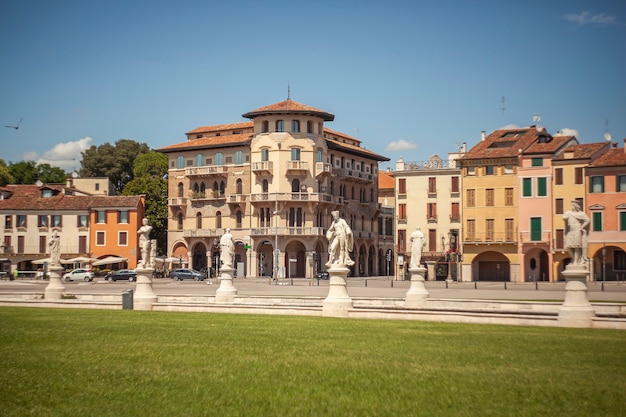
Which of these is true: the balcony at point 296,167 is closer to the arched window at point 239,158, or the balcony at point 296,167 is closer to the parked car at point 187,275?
A: the arched window at point 239,158

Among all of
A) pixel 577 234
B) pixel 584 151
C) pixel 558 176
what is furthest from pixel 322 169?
pixel 577 234

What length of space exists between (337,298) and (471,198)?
51.2 meters

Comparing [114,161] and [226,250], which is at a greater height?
[114,161]

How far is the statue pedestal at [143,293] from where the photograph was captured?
2983 centimetres

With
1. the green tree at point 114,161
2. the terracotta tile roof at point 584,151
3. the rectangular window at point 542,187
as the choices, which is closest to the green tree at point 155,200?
the green tree at point 114,161

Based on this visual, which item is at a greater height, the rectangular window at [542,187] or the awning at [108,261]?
the rectangular window at [542,187]

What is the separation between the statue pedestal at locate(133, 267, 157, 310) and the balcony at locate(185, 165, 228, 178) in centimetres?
5976

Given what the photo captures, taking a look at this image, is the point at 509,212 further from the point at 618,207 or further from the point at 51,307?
the point at 51,307

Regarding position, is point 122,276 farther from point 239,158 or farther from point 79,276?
point 239,158

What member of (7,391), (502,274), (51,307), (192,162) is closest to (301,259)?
(192,162)

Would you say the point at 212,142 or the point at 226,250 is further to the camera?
the point at 212,142

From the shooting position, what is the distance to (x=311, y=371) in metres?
13.8

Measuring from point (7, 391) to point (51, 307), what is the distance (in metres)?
18.4

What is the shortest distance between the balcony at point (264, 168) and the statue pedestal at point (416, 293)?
185 ft
